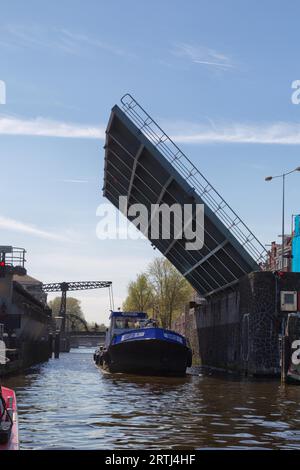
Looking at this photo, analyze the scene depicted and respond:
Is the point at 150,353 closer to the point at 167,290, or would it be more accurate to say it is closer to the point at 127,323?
the point at 127,323

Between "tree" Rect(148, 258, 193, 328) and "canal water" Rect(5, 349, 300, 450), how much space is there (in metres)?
42.3

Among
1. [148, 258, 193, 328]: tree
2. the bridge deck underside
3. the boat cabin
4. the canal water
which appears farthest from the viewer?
[148, 258, 193, 328]: tree

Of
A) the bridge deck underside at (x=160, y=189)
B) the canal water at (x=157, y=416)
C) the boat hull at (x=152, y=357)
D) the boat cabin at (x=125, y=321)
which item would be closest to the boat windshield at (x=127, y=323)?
the boat cabin at (x=125, y=321)

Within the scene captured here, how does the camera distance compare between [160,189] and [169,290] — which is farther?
[169,290]

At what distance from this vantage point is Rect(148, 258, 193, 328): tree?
69.1 meters

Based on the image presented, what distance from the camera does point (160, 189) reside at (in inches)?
1334

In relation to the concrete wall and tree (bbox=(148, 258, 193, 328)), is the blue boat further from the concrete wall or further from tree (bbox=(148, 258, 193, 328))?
tree (bbox=(148, 258, 193, 328))

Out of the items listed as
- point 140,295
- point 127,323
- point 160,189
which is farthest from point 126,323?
point 140,295

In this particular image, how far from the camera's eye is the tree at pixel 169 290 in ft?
227

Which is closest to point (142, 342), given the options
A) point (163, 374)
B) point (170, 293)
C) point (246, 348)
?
point (163, 374)

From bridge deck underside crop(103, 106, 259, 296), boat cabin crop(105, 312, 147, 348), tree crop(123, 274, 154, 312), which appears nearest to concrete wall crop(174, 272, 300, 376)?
bridge deck underside crop(103, 106, 259, 296)

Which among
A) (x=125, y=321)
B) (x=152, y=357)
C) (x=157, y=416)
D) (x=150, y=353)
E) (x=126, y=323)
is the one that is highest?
(x=125, y=321)

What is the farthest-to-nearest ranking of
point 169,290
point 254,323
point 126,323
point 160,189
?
point 169,290
point 126,323
point 160,189
point 254,323

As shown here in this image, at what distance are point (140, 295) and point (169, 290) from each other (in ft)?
32.9
